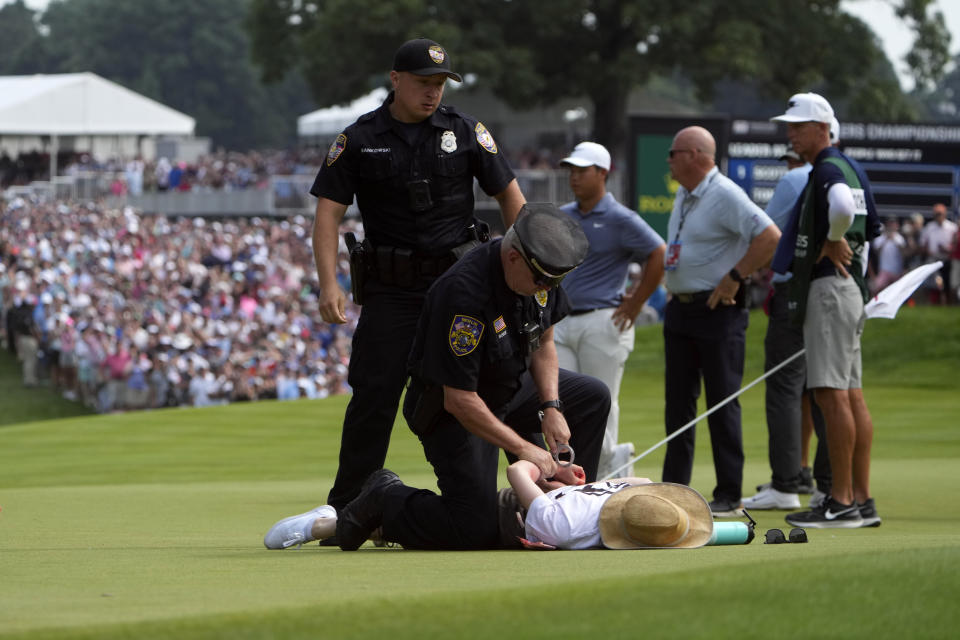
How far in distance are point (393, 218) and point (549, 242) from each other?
1.19 meters

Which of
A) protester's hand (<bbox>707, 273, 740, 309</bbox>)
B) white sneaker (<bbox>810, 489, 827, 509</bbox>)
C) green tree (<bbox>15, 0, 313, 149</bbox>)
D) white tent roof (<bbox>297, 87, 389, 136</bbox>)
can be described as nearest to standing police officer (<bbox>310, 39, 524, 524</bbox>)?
protester's hand (<bbox>707, 273, 740, 309</bbox>)

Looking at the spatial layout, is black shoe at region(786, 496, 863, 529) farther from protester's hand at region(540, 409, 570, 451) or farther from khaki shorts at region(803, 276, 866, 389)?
protester's hand at region(540, 409, 570, 451)

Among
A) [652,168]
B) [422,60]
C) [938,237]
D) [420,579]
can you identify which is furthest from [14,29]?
[420,579]

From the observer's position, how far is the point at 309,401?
1869cm

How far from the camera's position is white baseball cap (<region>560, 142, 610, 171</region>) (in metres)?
8.59

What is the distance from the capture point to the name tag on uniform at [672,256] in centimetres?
846

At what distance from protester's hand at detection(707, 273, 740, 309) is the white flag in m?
0.78

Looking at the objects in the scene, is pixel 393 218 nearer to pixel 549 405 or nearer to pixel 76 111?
pixel 549 405

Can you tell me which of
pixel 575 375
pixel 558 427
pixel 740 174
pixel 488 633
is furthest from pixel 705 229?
pixel 740 174

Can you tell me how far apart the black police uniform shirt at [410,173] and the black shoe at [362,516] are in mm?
1050

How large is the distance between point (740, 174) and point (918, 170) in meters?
3.51

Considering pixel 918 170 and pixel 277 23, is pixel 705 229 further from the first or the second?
pixel 277 23

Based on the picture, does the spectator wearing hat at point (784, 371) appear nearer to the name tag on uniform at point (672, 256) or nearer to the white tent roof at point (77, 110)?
the name tag on uniform at point (672, 256)

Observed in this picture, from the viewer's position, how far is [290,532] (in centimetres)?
589
